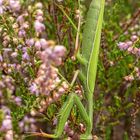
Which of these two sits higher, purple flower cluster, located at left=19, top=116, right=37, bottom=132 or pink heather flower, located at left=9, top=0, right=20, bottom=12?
pink heather flower, located at left=9, top=0, right=20, bottom=12

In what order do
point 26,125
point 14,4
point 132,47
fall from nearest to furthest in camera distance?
point 14,4 → point 132,47 → point 26,125

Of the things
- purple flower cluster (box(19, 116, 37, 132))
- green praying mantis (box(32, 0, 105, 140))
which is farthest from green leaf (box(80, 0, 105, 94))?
purple flower cluster (box(19, 116, 37, 132))

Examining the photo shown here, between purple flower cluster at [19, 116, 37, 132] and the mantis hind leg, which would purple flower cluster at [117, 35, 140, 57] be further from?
purple flower cluster at [19, 116, 37, 132]

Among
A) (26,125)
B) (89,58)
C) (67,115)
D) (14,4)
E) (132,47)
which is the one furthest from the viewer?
(26,125)

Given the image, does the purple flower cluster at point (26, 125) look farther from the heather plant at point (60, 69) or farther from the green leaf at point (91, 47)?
the green leaf at point (91, 47)

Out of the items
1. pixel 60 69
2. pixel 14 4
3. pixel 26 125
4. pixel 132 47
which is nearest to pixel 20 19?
pixel 14 4

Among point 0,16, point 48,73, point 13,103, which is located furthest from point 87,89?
point 13,103

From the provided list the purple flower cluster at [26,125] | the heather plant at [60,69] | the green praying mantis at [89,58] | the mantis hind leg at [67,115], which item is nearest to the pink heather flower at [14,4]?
the heather plant at [60,69]

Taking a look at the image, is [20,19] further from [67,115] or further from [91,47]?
[67,115]

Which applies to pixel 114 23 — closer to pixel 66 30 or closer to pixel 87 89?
pixel 66 30

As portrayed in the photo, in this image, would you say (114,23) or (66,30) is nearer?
(66,30)

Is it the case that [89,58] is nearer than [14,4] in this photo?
Yes
